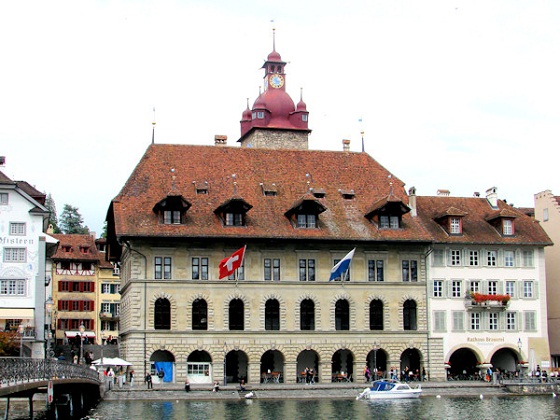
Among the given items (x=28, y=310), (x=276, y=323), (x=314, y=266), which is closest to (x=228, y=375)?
(x=276, y=323)

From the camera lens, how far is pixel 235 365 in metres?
77.4

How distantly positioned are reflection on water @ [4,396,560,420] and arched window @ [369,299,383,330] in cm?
1098

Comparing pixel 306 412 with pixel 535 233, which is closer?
pixel 306 412

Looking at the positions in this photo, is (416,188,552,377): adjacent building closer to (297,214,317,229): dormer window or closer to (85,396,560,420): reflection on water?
(297,214,317,229): dormer window

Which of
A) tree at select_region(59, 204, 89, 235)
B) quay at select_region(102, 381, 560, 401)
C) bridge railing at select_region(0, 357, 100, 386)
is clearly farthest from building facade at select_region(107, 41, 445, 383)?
tree at select_region(59, 204, 89, 235)

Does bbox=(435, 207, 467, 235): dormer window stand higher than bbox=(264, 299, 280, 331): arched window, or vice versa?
bbox=(435, 207, 467, 235): dormer window

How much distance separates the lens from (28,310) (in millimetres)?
79312

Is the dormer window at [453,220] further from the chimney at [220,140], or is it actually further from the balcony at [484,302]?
the chimney at [220,140]

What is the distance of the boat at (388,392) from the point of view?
67331 millimetres

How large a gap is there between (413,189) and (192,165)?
18007 millimetres

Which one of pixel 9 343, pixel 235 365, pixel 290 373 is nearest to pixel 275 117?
pixel 235 365

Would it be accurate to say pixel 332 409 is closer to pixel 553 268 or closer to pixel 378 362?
pixel 378 362

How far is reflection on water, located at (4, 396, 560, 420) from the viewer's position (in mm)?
56156

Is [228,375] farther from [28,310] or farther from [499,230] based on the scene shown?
[499,230]
